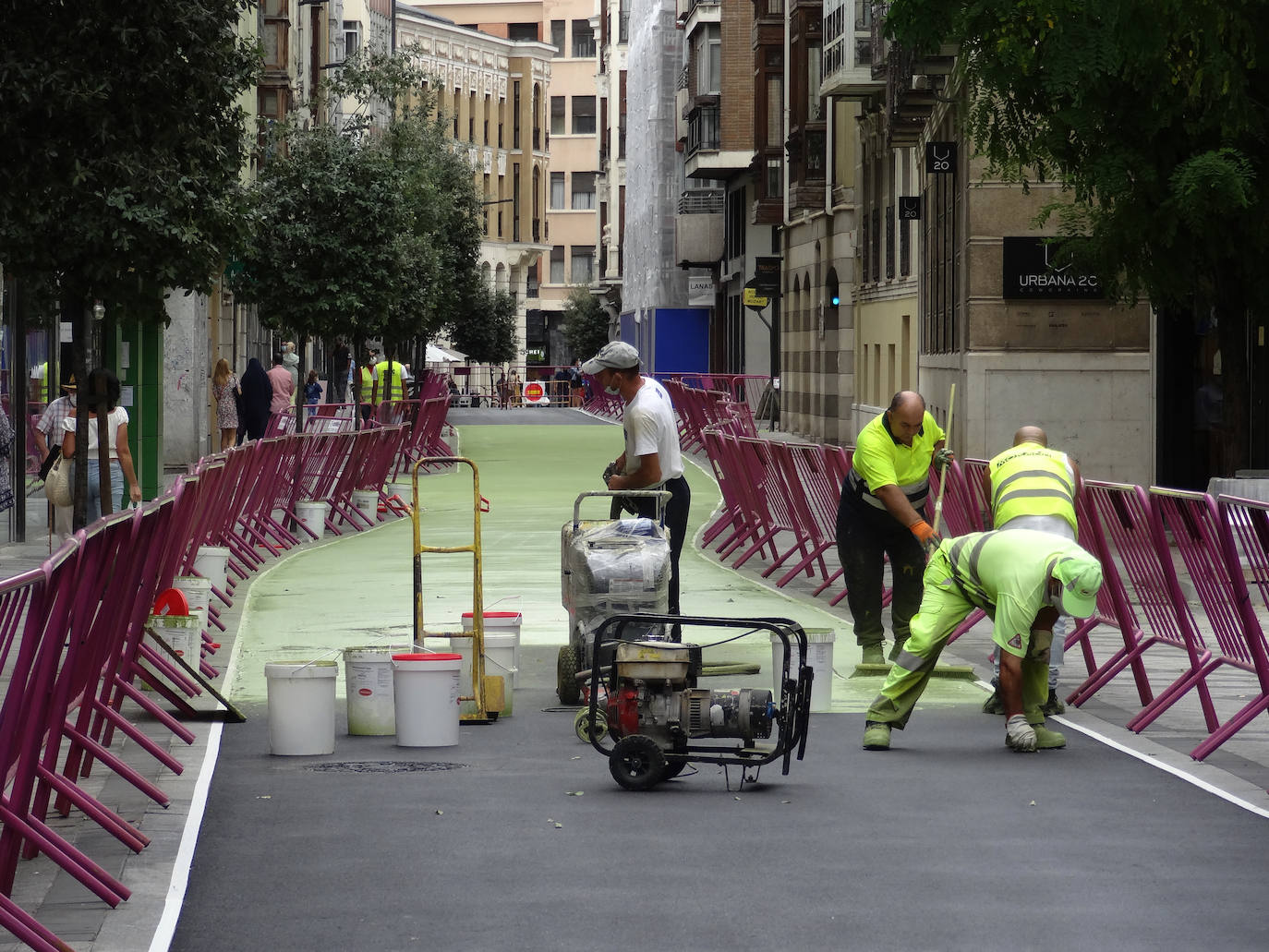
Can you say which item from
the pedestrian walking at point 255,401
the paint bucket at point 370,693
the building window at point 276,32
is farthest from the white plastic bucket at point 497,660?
the building window at point 276,32

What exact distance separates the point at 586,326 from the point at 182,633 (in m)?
94.4

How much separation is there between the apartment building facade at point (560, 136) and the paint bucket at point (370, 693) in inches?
4420

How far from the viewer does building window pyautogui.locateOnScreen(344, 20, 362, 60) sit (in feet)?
298

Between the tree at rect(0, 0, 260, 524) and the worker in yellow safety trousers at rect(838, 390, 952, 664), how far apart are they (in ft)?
18.2

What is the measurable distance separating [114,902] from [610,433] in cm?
4421

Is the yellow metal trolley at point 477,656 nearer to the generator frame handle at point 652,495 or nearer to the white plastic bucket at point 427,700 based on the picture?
the white plastic bucket at point 427,700

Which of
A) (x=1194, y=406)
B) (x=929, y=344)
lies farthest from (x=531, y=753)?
→ (x=929, y=344)

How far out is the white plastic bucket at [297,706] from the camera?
10.1 metres

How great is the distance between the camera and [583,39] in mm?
127250

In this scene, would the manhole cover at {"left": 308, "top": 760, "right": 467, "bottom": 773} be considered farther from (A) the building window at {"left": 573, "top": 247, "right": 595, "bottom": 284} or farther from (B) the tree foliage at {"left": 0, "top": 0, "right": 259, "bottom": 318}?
(A) the building window at {"left": 573, "top": 247, "right": 595, "bottom": 284}

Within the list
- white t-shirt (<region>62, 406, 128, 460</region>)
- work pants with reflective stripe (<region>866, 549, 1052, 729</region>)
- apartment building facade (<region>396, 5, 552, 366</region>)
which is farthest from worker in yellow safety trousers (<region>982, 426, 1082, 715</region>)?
apartment building facade (<region>396, 5, 552, 366</region>)

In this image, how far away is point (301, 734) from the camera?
400 inches

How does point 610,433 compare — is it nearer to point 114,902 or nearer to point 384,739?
point 384,739

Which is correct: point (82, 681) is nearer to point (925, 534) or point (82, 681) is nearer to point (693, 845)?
point (693, 845)
